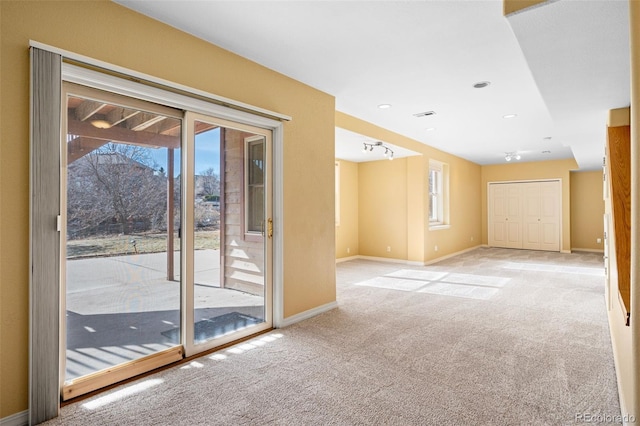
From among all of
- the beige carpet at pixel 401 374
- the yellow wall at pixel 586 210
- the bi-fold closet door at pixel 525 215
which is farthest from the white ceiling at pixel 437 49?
the yellow wall at pixel 586 210

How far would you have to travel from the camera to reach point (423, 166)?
719 cm

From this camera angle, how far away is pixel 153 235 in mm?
2607

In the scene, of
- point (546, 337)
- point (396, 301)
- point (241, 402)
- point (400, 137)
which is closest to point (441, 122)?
point (400, 137)

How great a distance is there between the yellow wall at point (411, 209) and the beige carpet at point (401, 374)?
3.10 m

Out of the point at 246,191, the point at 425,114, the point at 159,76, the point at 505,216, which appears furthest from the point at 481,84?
the point at 505,216

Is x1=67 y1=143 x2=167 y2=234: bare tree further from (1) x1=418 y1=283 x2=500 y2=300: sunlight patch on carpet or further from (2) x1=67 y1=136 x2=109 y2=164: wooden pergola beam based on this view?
(1) x1=418 y1=283 x2=500 y2=300: sunlight patch on carpet

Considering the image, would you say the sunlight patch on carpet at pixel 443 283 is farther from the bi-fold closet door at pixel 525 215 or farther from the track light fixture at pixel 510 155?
the bi-fold closet door at pixel 525 215

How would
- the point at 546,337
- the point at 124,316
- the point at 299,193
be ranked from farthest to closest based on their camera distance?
the point at 299,193, the point at 546,337, the point at 124,316

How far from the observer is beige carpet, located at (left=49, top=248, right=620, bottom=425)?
6.48ft

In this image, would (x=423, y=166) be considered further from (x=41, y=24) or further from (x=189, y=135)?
(x=41, y=24)

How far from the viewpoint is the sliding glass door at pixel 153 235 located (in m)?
2.25

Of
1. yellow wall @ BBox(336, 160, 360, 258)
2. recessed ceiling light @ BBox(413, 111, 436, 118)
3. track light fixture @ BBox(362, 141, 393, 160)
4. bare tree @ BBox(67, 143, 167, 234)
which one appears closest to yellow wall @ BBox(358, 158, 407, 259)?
yellow wall @ BBox(336, 160, 360, 258)

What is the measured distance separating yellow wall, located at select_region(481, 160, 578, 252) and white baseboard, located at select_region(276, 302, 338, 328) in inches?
303

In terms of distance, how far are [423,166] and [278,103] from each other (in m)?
4.57
